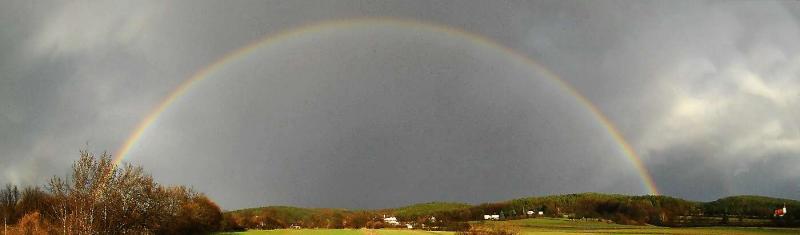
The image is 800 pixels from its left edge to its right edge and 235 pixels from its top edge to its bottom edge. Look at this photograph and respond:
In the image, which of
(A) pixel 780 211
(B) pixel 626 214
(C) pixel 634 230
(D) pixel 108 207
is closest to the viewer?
(D) pixel 108 207

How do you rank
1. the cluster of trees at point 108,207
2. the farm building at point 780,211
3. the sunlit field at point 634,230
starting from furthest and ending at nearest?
the farm building at point 780,211 < the sunlit field at point 634,230 < the cluster of trees at point 108,207

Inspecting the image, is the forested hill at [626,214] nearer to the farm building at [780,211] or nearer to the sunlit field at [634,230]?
the farm building at [780,211]

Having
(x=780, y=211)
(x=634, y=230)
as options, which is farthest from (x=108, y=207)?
(x=780, y=211)

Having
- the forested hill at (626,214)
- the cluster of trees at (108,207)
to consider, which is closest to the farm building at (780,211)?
the forested hill at (626,214)

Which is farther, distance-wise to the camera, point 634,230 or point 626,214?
point 626,214

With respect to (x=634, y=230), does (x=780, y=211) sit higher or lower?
higher

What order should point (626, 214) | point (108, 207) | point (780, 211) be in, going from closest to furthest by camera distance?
point (108, 207)
point (780, 211)
point (626, 214)

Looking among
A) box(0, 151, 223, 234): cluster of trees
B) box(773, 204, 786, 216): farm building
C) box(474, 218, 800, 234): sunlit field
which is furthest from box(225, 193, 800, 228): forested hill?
box(0, 151, 223, 234): cluster of trees

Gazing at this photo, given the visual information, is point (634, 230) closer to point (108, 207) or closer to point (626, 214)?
point (626, 214)

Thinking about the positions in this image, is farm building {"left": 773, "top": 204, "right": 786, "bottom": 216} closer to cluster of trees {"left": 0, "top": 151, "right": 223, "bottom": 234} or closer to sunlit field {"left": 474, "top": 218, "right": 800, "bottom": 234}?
sunlit field {"left": 474, "top": 218, "right": 800, "bottom": 234}

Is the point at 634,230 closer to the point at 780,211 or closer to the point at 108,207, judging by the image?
the point at 780,211
